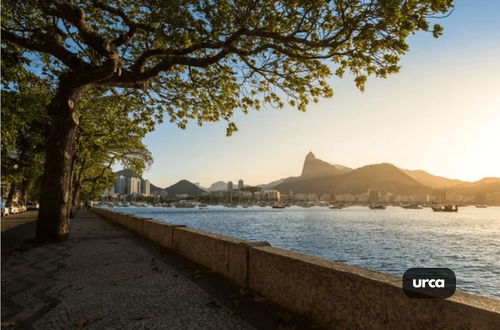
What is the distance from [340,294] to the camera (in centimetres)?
368

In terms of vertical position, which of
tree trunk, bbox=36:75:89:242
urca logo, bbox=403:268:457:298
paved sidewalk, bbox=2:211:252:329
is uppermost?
tree trunk, bbox=36:75:89:242

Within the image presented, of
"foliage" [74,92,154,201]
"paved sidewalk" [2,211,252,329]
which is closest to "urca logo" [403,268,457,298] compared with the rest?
"paved sidewalk" [2,211,252,329]

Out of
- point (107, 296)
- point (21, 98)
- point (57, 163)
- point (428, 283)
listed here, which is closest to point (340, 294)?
point (428, 283)

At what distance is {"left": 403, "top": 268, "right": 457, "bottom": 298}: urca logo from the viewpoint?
9.39 feet

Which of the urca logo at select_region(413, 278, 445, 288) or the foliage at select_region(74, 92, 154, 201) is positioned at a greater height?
the foliage at select_region(74, 92, 154, 201)

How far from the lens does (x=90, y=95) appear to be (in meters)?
20.4

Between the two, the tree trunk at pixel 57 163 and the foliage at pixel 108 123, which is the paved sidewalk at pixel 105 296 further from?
the foliage at pixel 108 123

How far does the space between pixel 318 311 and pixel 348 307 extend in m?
0.55

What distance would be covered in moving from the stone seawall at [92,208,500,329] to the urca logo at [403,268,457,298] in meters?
0.06

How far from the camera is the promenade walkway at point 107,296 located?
14.2 ft

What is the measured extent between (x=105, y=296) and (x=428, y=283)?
4977 mm

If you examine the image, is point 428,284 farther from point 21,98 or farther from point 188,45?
point 21,98

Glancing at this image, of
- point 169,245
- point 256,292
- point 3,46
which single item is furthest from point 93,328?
point 3,46

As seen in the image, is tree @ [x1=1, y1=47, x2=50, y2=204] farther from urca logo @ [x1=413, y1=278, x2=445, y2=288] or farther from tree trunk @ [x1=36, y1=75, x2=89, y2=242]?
urca logo @ [x1=413, y1=278, x2=445, y2=288]
